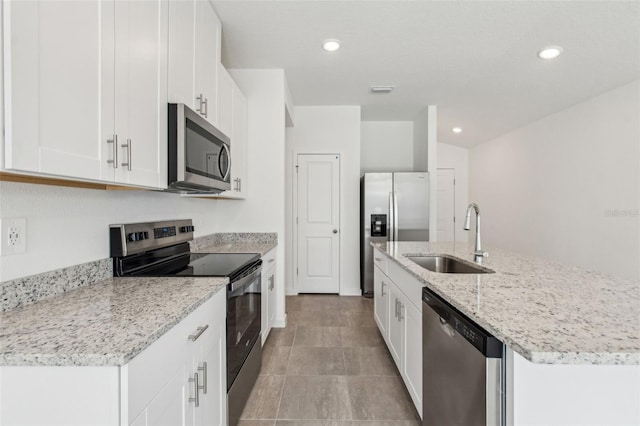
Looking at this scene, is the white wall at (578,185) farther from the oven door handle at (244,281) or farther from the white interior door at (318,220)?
the oven door handle at (244,281)

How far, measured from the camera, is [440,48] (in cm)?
286

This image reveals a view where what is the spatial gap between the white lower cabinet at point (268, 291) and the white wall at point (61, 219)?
1060 millimetres

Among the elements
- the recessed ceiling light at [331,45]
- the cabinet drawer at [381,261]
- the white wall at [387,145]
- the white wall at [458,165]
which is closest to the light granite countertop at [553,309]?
the cabinet drawer at [381,261]

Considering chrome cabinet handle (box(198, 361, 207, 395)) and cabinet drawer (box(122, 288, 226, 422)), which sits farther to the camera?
chrome cabinet handle (box(198, 361, 207, 395))

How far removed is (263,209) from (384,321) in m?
1.57

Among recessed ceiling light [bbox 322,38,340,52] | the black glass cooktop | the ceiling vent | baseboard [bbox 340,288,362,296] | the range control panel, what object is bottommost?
baseboard [bbox 340,288,362,296]

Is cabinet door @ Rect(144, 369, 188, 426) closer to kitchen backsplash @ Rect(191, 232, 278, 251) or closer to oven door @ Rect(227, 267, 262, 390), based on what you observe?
oven door @ Rect(227, 267, 262, 390)

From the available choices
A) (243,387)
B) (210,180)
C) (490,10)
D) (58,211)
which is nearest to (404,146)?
(490,10)

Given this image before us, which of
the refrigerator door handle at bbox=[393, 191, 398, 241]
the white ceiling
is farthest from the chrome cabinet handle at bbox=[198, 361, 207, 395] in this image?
the refrigerator door handle at bbox=[393, 191, 398, 241]

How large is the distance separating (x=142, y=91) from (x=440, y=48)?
2575mm

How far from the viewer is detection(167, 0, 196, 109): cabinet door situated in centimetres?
157

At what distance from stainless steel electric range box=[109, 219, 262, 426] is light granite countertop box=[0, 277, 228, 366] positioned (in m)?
0.24

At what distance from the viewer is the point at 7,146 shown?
2.50 feet

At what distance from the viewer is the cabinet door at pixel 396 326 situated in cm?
204
